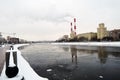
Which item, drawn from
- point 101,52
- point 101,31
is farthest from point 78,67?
point 101,31

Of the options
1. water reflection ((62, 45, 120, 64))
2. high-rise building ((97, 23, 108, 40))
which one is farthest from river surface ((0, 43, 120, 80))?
high-rise building ((97, 23, 108, 40))

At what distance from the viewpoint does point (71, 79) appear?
781 cm

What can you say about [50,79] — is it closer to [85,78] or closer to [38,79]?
[38,79]

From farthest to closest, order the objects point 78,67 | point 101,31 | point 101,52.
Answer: point 101,31
point 101,52
point 78,67

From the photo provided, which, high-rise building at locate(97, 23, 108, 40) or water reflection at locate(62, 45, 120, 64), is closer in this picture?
water reflection at locate(62, 45, 120, 64)

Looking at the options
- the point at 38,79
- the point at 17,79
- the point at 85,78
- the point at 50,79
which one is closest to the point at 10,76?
the point at 17,79

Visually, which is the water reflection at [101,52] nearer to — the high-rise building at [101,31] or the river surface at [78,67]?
the river surface at [78,67]

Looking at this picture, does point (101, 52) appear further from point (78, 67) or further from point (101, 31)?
point (101, 31)

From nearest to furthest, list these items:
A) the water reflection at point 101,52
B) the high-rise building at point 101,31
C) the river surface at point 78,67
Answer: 1. the river surface at point 78,67
2. the water reflection at point 101,52
3. the high-rise building at point 101,31

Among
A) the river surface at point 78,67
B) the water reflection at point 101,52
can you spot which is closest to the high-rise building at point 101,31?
the water reflection at point 101,52

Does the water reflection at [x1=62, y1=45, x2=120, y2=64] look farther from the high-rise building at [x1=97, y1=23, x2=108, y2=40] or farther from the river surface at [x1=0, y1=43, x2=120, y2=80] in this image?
the high-rise building at [x1=97, y1=23, x2=108, y2=40]

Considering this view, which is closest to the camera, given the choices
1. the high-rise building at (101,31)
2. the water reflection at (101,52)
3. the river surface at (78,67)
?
the river surface at (78,67)

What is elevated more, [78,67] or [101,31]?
[101,31]

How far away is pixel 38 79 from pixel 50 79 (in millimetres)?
918
